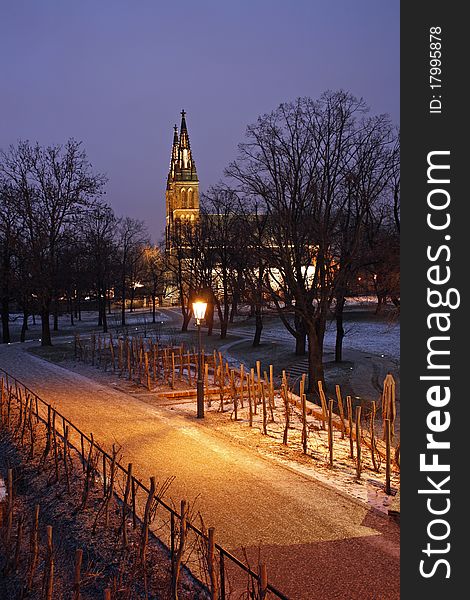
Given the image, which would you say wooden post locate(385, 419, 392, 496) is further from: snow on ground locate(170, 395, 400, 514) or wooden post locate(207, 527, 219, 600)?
wooden post locate(207, 527, 219, 600)

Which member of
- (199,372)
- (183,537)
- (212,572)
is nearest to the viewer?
(212,572)

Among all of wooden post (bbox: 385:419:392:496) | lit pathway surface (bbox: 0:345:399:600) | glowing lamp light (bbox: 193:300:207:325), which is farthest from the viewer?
glowing lamp light (bbox: 193:300:207:325)

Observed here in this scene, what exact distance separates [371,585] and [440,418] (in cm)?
227

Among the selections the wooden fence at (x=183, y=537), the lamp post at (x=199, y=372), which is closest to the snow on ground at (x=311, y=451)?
the lamp post at (x=199, y=372)


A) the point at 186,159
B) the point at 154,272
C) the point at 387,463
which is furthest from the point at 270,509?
the point at 186,159

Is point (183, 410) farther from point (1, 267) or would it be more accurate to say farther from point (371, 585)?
point (1, 267)

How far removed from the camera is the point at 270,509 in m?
9.13

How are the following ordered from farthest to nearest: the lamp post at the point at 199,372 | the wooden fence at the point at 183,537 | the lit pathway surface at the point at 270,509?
the lamp post at the point at 199,372 → the lit pathway surface at the point at 270,509 → the wooden fence at the point at 183,537

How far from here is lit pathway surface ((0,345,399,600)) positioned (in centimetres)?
705

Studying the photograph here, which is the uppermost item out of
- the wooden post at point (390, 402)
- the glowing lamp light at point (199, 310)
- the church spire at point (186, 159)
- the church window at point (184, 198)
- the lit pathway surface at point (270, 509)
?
the church spire at point (186, 159)

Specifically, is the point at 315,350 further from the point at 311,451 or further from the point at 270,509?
the point at 270,509

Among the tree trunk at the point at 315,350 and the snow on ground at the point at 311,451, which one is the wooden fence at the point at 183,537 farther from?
the tree trunk at the point at 315,350

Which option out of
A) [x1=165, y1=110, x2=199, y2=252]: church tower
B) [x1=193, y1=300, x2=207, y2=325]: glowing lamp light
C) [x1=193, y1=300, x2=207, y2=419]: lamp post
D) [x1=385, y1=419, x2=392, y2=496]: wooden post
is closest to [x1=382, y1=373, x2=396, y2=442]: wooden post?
[x1=385, y1=419, x2=392, y2=496]: wooden post

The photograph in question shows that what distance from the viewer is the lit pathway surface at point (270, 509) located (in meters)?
7.05
